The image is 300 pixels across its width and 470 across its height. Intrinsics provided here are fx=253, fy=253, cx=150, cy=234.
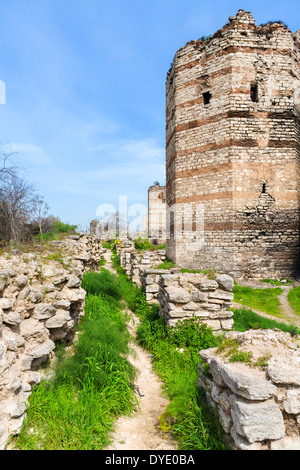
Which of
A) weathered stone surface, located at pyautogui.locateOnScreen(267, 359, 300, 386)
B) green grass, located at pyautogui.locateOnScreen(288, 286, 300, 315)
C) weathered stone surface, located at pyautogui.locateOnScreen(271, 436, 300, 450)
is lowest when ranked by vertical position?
green grass, located at pyautogui.locateOnScreen(288, 286, 300, 315)

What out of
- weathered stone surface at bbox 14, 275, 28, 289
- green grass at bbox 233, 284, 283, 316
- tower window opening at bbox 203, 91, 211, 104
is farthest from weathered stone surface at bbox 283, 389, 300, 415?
tower window opening at bbox 203, 91, 211, 104

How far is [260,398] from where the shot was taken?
6.17 ft

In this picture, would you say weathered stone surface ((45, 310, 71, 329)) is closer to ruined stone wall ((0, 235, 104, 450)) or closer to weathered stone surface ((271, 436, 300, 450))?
ruined stone wall ((0, 235, 104, 450))

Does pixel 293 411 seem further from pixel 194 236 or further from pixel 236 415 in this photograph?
pixel 194 236

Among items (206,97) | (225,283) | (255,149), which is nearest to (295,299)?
(225,283)

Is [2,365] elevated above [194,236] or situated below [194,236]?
below

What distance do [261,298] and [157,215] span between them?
16124mm

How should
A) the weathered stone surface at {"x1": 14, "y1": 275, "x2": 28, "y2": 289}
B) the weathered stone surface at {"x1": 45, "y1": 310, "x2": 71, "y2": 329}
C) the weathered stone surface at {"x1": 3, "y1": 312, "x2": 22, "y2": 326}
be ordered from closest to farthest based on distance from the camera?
the weathered stone surface at {"x1": 3, "y1": 312, "x2": 22, "y2": 326} < the weathered stone surface at {"x1": 14, "y1": 275, "x2": 28, "y2": 289} < the weathered stone surface at {"x1": 45, "y1": 310, "x2": 71, "y2": 329}

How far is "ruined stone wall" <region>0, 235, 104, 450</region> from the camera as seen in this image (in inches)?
86.6

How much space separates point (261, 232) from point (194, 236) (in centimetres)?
282

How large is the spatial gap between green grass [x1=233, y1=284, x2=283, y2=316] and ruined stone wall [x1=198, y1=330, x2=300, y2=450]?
4.83 metres

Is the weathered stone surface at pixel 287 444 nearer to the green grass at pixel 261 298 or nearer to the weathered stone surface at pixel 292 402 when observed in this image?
the weathered stone surface at pixel 292 402

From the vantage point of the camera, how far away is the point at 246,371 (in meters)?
2.19
